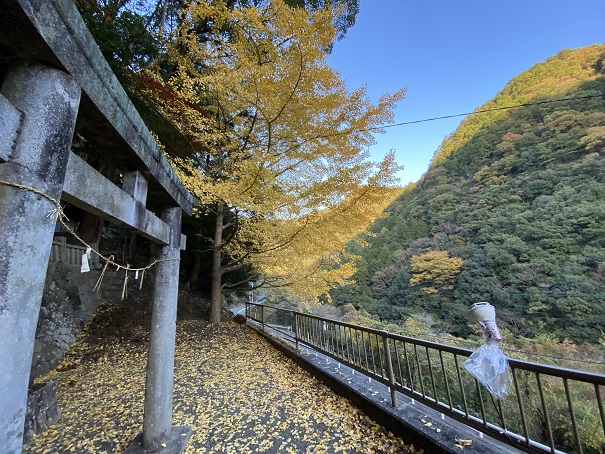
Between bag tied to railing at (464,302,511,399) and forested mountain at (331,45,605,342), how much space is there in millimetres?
10746

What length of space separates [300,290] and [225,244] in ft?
7.63

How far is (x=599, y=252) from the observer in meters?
13.4

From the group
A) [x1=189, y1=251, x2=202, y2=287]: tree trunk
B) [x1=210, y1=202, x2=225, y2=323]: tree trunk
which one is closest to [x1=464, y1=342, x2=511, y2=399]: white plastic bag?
[x1=210, y1=202, x2=225, y2=323]: tree trunk

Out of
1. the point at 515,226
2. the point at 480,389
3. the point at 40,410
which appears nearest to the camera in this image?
the point at 480,389

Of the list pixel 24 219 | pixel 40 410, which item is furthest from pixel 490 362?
pixel 40 410

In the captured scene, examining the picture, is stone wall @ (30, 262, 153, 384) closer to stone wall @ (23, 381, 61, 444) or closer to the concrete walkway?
stone wall @ (23, 381, 61, 444)

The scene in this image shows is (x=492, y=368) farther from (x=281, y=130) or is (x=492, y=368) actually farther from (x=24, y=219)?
(x=281, y=130)

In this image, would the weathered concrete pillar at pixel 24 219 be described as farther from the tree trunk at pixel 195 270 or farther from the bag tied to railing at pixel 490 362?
the tree trunk at pixel 195 270

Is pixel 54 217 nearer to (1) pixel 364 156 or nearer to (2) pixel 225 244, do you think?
(1) pixel 364 156

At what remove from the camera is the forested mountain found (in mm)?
13633

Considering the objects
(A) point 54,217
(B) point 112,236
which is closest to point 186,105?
(A) point 54,217

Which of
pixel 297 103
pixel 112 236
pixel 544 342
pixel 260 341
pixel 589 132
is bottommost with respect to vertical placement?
pixel 544 342

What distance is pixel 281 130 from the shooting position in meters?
5.70

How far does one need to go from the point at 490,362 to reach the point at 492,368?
0.04 meters
